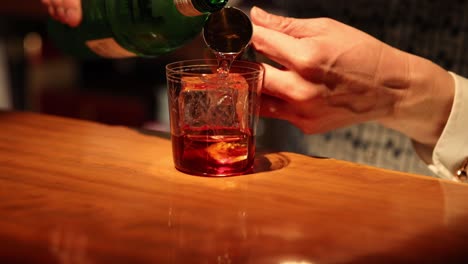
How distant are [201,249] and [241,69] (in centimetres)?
36

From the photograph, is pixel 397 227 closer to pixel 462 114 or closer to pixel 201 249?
pixel 201 249

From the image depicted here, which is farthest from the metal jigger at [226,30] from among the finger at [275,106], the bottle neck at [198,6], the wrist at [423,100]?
the wrist at [423,100]

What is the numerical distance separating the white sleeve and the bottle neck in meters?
0.45

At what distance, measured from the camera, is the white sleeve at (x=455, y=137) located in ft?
3.17

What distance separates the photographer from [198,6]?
0.79 meters

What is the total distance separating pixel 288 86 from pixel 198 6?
0.21m

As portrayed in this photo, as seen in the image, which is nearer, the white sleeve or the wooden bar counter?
the wooden bar counter

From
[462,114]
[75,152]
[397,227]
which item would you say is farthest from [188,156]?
[462,114]

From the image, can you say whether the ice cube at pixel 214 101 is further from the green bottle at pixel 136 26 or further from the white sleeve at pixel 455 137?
the white sleeve at pixel 455 137

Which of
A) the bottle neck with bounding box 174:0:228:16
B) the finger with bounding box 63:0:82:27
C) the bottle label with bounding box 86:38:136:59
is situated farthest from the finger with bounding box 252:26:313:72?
the finger with bounding box 63:0:82:27

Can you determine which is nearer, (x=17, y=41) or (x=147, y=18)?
(x=147, y=18)

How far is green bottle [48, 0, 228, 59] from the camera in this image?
0.93 metres

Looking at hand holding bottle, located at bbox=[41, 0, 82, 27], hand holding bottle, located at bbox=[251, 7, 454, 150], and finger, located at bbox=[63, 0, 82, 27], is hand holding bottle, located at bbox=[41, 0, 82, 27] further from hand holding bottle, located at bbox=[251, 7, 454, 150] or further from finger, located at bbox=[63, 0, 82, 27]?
hand holding bottle, located at bbox=[251, 7, 454, 150]

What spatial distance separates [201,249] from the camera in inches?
22.1
